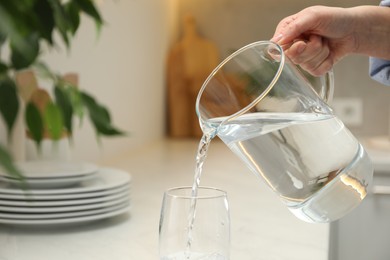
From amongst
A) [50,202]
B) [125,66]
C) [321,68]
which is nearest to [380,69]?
[321,68]

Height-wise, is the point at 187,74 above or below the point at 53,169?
below

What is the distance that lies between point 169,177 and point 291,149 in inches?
36.3

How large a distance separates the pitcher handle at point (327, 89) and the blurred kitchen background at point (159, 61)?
102 centimetres

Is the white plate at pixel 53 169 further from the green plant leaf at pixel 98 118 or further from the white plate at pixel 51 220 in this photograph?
the green plant leaf at pixel 98 118

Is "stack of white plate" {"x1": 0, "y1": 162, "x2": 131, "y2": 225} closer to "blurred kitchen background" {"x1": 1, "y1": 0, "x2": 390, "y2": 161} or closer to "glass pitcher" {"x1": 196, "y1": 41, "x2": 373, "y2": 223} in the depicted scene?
"glass pitcher" {"x1": 196, "y1": 41, "x2": 373, "y2": 223}

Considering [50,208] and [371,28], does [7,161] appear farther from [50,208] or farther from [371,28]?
[371,28]

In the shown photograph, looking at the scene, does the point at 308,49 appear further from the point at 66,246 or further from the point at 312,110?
the point at 66,246

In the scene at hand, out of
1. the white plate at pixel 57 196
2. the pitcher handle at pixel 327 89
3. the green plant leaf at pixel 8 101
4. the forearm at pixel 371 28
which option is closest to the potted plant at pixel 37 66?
the green plant leaf at pixel 8 101

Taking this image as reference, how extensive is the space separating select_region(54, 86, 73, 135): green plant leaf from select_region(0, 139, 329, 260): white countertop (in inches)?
25.4

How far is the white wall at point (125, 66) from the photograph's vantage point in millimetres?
1781

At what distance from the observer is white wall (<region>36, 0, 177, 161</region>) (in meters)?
1.78

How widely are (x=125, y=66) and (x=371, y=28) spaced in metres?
1.13

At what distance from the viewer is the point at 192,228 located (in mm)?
725

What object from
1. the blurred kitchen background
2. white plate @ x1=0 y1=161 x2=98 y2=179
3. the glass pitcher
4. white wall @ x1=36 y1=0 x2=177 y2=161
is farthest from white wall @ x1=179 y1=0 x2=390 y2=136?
the glass pitcher
